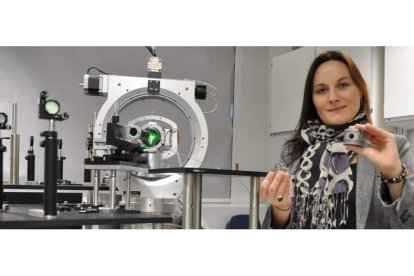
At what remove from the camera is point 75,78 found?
7.23ft

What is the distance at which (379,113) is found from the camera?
1.81 m

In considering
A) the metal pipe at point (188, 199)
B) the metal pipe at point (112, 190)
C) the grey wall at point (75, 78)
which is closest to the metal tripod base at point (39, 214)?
the metal pipe at point (112, 190)

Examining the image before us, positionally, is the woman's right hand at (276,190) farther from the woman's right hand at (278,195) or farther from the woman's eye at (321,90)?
the woman's eye at (321,90)

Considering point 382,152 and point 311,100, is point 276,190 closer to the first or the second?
point 382,152

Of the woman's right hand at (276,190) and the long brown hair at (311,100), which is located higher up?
the long brown hair at (311,100)

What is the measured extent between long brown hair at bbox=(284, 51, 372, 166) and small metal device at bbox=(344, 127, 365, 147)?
0.91 ft

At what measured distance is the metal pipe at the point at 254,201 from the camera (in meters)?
1.40

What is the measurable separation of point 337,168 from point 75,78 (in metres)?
1.40

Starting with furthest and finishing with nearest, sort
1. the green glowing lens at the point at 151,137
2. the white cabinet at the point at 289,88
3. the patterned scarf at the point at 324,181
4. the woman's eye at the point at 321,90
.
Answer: the white cabinet at the point at 289,88 < the woman's eye at the point at 321,90 < the patterned scarf at the point at 324,181 < the green glowing lens at the point at 151,137

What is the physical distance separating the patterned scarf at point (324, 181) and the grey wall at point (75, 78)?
0.42 metres

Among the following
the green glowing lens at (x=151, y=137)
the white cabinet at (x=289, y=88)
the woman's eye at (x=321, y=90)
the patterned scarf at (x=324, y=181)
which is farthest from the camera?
the white cabinet at (x=289, y=88)
